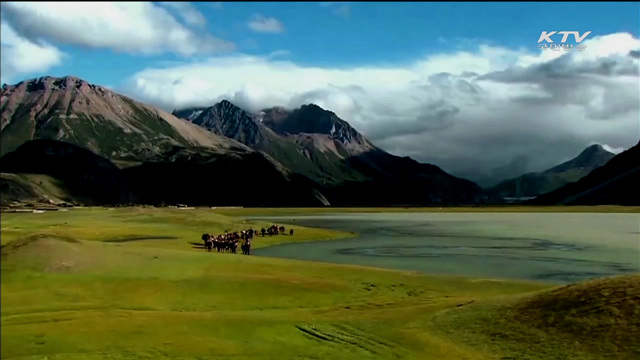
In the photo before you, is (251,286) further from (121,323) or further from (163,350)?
(163,350)

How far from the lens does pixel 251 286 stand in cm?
4347

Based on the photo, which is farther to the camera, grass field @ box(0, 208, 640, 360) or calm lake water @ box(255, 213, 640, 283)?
calm lake water @ box(255, 213, 640, 283)

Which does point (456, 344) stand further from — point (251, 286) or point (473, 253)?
point (473, 253)

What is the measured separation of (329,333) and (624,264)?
46.7 metres

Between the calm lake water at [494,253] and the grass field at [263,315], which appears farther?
the calm lake water at [494,253]

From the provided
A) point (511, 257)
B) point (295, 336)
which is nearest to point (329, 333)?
point (295, 336)

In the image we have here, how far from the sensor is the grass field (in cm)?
2602

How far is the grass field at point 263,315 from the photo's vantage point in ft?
85.4

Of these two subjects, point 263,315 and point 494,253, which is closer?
point 263,315

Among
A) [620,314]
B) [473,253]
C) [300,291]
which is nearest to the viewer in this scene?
[620,314]

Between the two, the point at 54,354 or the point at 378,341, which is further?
the point at 378,341

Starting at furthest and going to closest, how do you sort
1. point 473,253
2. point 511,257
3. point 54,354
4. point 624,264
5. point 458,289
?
point 473,253 < point 511,257 < point 624,264 < point 458,289 < point 54,354

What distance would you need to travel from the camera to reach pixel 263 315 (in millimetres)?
34656

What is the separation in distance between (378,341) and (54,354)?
43.8ft
